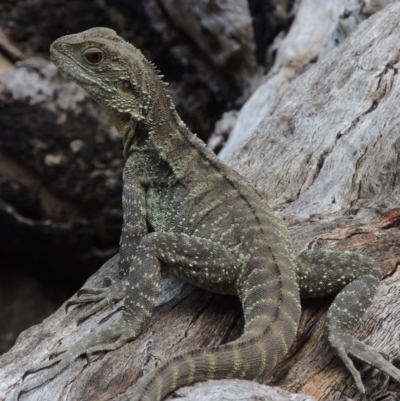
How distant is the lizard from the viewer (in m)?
4.04

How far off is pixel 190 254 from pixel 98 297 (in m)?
0.94

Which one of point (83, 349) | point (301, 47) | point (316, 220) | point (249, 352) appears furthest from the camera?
point (301, 47)

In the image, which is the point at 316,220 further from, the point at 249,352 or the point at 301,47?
the point at 301,47

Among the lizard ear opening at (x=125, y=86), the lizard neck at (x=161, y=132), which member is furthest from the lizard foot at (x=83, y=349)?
the lizard ear opening at (x=125, y=86)

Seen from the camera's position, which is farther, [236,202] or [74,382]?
[236,202]

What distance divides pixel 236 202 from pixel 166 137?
1.08 meters

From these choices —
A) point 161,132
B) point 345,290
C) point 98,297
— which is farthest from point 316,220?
point 98,297

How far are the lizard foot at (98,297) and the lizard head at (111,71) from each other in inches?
59.8

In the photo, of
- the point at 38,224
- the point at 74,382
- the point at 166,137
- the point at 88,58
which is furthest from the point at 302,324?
the point at 38,224

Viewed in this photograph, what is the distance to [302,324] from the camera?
462cm

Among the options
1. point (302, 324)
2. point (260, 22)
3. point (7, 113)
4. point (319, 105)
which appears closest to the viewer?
point (302, 324)

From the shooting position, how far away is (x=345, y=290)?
15.1 feet

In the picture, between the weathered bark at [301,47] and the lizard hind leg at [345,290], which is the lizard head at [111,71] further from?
the weathered bark at [301,47]

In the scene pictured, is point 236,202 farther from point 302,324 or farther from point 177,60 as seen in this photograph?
point 177,60
